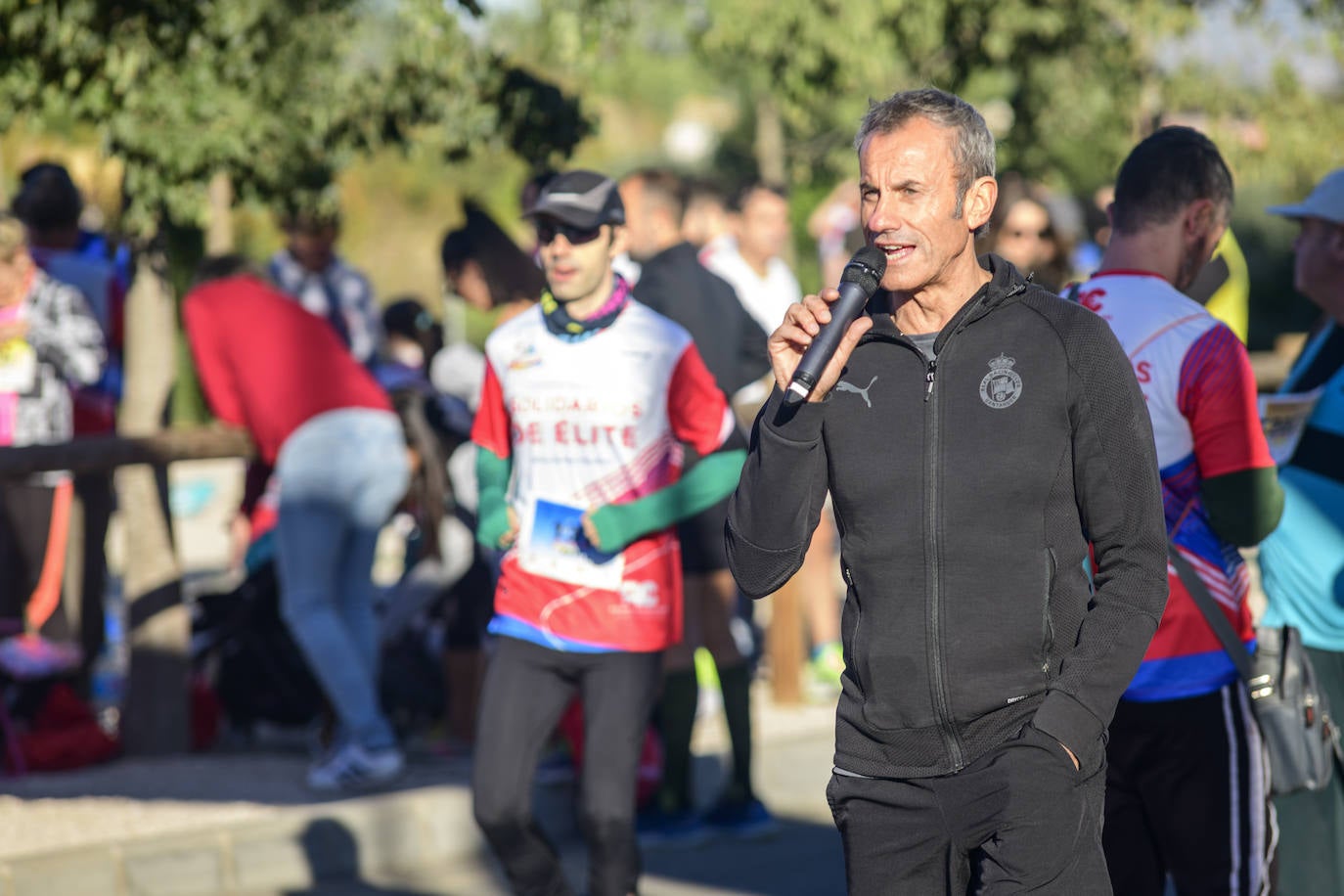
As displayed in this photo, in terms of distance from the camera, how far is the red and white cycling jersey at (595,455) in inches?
201

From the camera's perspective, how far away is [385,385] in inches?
320

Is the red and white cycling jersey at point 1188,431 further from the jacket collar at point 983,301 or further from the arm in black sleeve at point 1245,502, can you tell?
the jacket collar at point 983,301

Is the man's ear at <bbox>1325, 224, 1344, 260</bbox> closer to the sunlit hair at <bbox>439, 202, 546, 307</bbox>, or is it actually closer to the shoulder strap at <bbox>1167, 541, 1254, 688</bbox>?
the shoulder strap at <bbox>1167, 541, 1254, 688</bbox>

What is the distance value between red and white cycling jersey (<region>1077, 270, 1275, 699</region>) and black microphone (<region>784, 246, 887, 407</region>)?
113cm

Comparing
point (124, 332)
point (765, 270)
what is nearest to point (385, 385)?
point (124, 332)

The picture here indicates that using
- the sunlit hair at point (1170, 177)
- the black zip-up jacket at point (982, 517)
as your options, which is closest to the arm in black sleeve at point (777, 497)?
the black zip-up jacket at point (982, 517)

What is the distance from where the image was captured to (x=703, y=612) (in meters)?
7.16

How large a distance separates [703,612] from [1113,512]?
13.4 ft

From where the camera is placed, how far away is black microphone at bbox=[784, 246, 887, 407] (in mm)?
2930

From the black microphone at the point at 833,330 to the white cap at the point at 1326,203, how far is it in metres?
2.05

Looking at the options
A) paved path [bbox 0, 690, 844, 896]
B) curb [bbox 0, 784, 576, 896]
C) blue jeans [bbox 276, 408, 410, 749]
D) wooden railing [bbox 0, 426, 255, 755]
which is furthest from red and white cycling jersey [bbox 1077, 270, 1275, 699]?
wooden railing [bbox 0, 426, 255, 755]

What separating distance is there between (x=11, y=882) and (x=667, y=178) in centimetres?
373

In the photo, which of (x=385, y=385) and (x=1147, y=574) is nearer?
(x=1147, y=574)

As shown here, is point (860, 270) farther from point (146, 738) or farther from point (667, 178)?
point (146, 738)
